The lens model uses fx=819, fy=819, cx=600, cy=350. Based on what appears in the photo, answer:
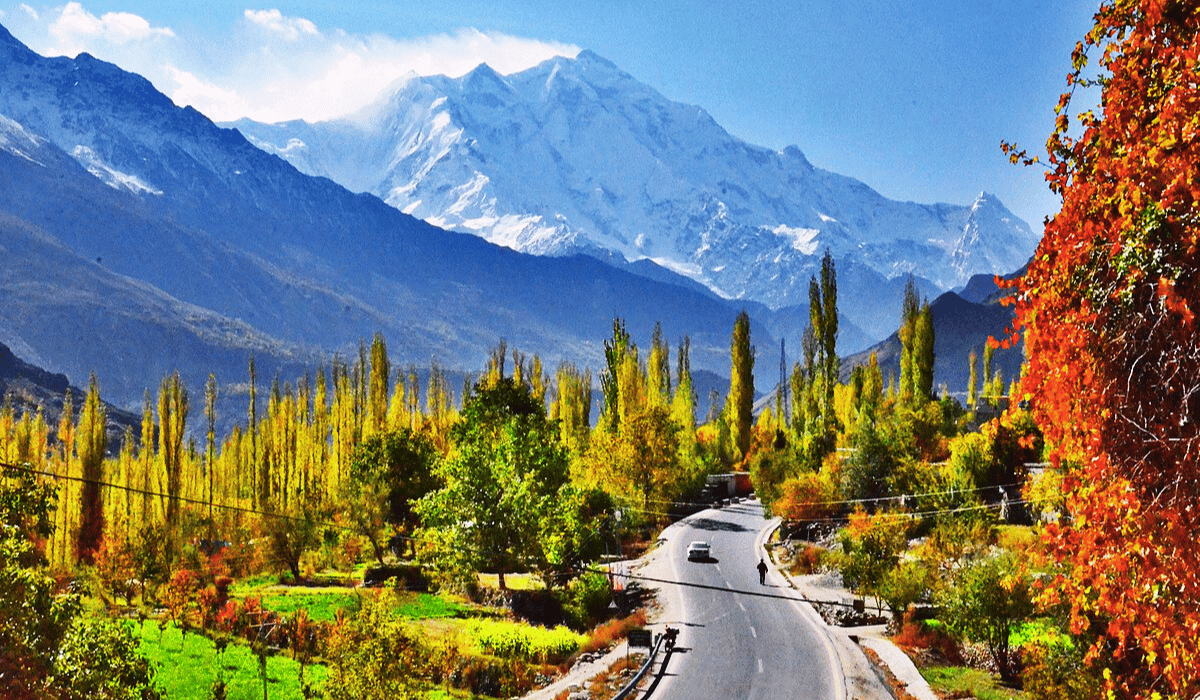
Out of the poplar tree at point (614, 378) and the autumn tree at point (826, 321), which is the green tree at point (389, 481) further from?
the autumn tree at point (826, 321)

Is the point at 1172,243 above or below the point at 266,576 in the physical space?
above

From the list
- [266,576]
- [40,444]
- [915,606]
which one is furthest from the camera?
[40,444]

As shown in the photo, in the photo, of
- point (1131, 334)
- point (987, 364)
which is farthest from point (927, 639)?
point (1131, 334)

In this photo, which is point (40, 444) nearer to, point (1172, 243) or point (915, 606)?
point (915, 606)

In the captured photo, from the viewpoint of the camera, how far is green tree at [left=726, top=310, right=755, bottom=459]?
238 ft

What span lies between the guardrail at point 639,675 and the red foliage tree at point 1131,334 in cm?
1993

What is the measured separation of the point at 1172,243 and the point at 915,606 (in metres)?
30.2

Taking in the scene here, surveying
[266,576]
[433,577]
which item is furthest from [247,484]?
[433,577]

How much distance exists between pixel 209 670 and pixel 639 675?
15016 mm

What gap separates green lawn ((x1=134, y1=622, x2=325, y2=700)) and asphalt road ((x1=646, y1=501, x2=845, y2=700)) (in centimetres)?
1223

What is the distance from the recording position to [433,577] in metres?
43.9

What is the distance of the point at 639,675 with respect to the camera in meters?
25.3

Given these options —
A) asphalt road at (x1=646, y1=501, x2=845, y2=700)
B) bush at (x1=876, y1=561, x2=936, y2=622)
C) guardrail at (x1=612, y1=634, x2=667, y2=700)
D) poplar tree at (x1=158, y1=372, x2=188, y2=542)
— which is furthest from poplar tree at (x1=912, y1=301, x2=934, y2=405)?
poplar tree at (x1=158, y1=372, x2=188, y2=542)

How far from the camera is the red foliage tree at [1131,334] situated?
4734 millimetres
